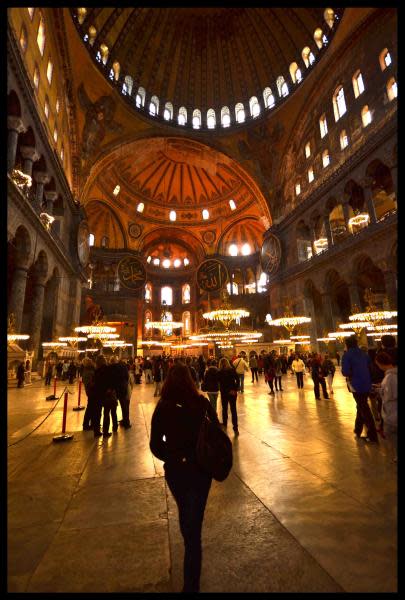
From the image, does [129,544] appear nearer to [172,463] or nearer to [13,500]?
[172,463]

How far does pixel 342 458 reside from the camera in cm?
359

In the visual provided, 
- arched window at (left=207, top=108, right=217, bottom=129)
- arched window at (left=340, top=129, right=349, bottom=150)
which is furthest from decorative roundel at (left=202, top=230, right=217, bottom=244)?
arched window at (left=340, top=129, right=349, bottom=150)

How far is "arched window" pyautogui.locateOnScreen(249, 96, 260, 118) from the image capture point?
82.0 feet

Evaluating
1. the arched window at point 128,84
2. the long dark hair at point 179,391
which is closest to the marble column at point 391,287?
the long dark hair at point 179,391

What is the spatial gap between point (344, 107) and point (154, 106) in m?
15.5

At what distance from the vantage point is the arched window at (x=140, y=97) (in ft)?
77.7

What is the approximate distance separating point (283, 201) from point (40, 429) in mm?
22760

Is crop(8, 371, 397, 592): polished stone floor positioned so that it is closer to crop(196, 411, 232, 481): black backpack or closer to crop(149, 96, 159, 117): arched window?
crop(196, 411, 232, 481): black backpack

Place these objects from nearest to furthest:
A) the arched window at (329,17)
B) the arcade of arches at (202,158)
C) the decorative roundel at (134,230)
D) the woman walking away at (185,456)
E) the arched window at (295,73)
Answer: the woman walking away at (185,456) → the arcade of arches at (202,158) → the arched window at (329,17) → the arched window at (295,73) → the decorative roundel at (134,230)

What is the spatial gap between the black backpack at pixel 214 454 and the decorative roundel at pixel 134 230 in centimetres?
3044

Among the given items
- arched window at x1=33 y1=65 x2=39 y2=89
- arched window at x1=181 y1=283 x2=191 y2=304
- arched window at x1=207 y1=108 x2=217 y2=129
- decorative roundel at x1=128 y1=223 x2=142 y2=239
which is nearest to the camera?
arched window at x1=33 y1=65 x2=39 y2=89

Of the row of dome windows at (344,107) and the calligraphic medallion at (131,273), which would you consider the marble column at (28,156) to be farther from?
the row of dome windows at (344,107)

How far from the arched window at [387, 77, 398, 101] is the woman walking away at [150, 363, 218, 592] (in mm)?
18468

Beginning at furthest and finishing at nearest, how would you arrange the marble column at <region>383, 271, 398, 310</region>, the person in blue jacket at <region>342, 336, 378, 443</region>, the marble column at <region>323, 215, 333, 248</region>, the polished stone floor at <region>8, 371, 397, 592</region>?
the marble column at <region>323, 215, 333, 248</region>
the marble column at <region>383, 271, 398, 310</region>
the person in blue jacket at <region>342, 336, 378, 443</region>
the polished stone floor at <region>8, 371, 397, 592</region>
